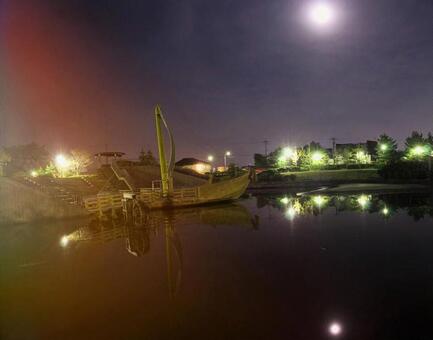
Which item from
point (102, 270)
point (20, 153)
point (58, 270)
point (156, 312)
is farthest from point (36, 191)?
point (20, 153)

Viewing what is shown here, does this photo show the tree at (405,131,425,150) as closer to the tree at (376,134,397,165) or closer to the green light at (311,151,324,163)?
Result: the tree at (376,134,397,165)

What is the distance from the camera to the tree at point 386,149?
48903 millimetres

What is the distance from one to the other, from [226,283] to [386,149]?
183ft

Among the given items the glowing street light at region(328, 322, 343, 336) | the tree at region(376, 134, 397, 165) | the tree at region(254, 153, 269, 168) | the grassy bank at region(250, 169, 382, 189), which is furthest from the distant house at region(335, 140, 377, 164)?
the glowing street light at region(328, 322, 343, 336)

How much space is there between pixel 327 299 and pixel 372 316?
0.95 m

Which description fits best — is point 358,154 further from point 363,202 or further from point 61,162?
point 61,162

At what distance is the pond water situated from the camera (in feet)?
16.7

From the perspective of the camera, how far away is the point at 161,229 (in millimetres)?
14445

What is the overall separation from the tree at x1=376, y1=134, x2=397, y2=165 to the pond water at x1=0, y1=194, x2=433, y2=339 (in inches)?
1665

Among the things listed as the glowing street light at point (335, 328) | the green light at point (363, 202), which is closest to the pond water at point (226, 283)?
the glowing street light at point (335, 328)

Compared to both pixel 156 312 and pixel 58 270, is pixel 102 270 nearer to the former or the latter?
pixel 58 270

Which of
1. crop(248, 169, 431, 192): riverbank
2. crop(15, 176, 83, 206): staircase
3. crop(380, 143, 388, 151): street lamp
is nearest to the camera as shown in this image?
crop(15, 176, 83, 206): staircase

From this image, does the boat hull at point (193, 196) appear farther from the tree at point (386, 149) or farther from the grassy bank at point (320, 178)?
the tree at point (386, 149)

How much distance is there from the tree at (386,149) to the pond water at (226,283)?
42296 mm
